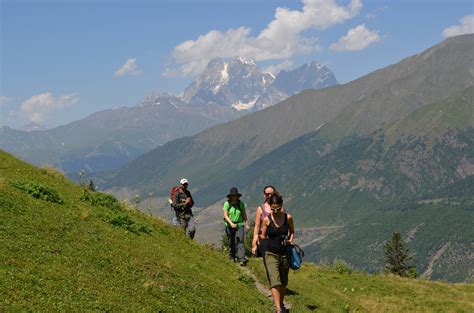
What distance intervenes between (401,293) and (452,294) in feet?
13.0

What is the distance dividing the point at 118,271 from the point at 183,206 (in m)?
11.1

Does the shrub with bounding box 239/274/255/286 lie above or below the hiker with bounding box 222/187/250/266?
below

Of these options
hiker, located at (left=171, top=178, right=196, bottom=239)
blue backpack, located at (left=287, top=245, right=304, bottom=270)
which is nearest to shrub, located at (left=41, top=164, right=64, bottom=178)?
hiker, located at (left=171, top=178, right=196, bottom=239)

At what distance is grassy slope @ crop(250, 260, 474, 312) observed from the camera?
22.1 m

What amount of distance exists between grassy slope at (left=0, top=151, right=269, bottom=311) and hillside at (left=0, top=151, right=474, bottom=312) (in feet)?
0.11

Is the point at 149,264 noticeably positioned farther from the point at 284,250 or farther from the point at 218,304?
the point at 284,250

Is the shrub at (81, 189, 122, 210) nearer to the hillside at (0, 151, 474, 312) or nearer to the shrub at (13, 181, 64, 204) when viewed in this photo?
the hillside at (0, 151, 474, 312)

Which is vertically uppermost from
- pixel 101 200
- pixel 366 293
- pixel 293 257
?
pixel 101 200

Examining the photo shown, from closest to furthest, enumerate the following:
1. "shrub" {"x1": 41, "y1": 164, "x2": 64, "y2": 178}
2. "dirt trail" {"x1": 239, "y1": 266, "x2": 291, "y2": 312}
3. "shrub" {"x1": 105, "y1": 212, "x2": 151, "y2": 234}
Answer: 1. "dirt trail" {"x1": 239, "y1": 266, "x2": 291, "y2": 312}
2. "shrub" {"x1": 105, "y1": 212, "x2": 151, "y2": 234}
3. "shrub" {"x1": 41, "y1": 164, "x2": 64, "y2": 178}

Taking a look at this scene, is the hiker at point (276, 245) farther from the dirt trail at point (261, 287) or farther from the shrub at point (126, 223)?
the shrub at point (126, 223)

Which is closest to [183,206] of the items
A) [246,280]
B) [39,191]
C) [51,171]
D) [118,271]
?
[246,280]

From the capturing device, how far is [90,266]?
553 inches

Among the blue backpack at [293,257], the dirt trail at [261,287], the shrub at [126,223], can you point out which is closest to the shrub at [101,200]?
the shrub at [126,223]

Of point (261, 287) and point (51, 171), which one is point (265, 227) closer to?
point (261, 287)
